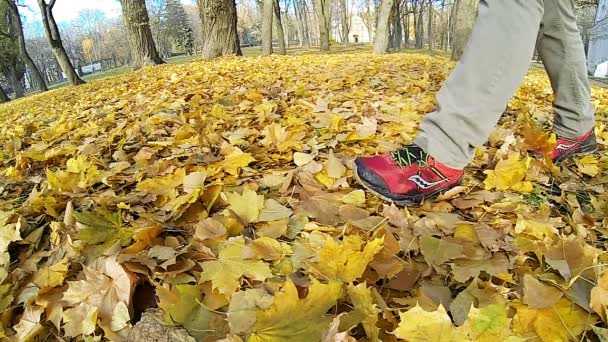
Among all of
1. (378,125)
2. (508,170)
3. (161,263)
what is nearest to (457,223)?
(508,170)

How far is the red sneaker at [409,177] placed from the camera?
1263 millimetres

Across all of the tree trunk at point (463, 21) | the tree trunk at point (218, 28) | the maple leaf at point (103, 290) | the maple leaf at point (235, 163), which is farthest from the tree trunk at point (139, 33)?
the maple leaf at point (103, 290)

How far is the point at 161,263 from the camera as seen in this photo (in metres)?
0.90

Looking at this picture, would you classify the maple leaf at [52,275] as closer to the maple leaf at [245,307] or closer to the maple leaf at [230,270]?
the maple leaf at [230,270]

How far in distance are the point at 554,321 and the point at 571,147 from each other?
3.80 feet

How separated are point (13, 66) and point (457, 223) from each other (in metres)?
36.4

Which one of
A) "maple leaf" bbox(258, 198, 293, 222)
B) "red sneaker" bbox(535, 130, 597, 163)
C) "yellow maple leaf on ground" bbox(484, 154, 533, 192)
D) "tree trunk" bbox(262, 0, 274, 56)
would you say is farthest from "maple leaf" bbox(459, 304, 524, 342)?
"tree trunk" bbox(262, 0, 274, 56)

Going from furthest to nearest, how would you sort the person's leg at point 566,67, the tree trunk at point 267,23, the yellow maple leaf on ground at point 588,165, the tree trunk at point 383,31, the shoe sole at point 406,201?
the tree trunk at point 383,31, the tree trunk at point 267,23, the yellow maple leaf on ground at point 588,165, the person's leg at point 566,67, the shoe sole at point 406,201

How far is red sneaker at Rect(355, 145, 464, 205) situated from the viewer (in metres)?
1.26

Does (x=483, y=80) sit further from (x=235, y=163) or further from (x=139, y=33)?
(x=139, y=33)

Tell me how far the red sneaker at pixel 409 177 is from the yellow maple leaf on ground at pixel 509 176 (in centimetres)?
15

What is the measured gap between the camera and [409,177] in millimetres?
1273

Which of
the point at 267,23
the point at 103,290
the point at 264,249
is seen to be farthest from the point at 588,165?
the point at 267,23

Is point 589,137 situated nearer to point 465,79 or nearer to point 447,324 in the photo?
point 465,79
